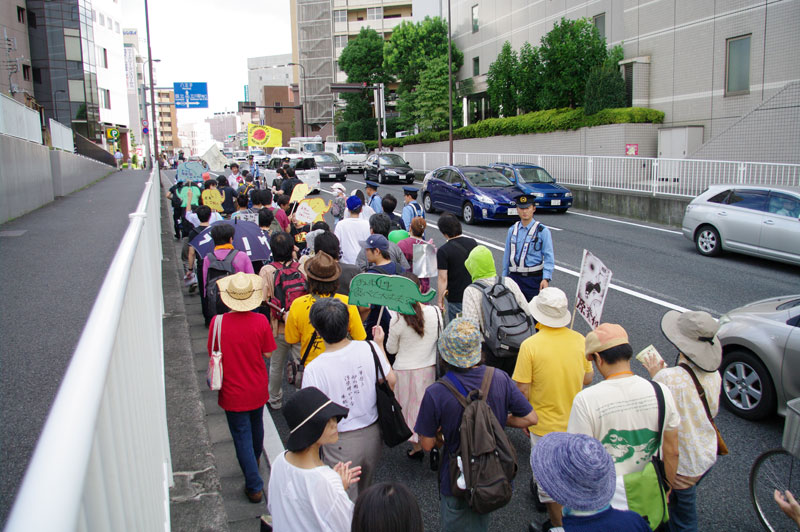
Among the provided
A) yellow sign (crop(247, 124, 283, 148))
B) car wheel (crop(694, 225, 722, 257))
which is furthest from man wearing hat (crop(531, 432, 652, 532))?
yellow sign (crop(247, 124, 283, 148))

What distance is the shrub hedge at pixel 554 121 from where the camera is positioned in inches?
973

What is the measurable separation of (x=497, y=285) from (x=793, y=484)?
2.41 metres

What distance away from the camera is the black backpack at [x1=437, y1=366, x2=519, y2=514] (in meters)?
3.07

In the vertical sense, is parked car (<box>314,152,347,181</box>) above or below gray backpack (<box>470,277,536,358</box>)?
above

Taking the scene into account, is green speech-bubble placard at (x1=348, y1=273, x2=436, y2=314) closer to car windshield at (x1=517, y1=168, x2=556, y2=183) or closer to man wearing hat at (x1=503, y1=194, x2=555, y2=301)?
man wearing hat at (x1=503, y1=194, x2=555, y2=301)

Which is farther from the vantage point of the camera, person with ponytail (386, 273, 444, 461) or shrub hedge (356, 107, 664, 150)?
shrub hedge (356, 107, 664, 150)

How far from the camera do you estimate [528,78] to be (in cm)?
3086

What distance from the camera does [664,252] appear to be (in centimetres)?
1312

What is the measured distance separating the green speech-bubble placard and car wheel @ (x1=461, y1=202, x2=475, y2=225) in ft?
44.2

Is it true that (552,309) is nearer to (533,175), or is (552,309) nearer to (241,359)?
(241,359)

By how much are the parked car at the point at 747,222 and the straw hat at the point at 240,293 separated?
34.5 feet

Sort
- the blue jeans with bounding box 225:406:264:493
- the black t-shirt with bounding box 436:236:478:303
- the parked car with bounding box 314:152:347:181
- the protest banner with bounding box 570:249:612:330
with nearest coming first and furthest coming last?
the blue jeans with bounding box 225:406:264:493, the protest banner with bounding box 570:249:612:330, the black t-shirt with bounding box 436:236:478:303, the parked car with bounding box 314:152:347:181

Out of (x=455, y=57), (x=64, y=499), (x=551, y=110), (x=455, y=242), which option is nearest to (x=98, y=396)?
(x=64, y=499)

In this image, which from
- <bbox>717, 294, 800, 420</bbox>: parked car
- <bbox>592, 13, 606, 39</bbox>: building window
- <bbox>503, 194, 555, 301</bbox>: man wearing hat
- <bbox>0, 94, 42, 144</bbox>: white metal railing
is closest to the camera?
<bbox>717, 294, 800, 420</bbox>: parked car
